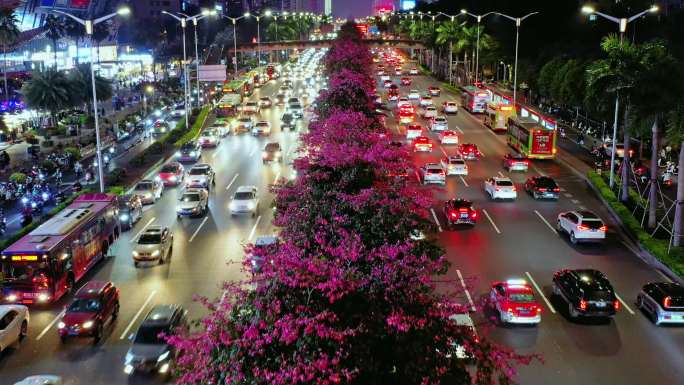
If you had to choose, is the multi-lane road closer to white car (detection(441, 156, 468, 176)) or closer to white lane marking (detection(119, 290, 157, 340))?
white lane marking (detection(119, 290, 157, 340))

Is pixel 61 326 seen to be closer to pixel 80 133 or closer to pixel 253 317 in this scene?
pixel 253 317

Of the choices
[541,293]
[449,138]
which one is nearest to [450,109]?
[449,138]

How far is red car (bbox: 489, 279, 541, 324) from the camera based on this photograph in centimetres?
2631

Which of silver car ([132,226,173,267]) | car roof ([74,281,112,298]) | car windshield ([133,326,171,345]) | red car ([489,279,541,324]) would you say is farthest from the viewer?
silver car ([132,226,173,267])

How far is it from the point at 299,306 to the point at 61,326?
1542 cm

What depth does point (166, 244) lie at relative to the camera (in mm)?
34719

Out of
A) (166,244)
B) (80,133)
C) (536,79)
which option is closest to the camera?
(166,244)

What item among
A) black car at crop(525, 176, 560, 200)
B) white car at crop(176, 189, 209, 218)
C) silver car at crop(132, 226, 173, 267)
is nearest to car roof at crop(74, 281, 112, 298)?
silver car at crop(132, 226, 173, 267)

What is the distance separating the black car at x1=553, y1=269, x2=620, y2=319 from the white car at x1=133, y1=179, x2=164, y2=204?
2710 centimetres

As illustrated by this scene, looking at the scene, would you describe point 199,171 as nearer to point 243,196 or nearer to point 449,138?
point 243,196

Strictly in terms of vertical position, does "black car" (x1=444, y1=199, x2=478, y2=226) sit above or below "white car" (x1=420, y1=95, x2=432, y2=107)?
below

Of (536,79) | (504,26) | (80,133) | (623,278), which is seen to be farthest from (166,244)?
(504,26)

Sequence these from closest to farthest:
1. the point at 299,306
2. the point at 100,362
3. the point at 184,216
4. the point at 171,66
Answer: the point at 299,306
the point at 100,362
the point at 184,216
the point at 171,66

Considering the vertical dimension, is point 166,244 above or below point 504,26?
below
